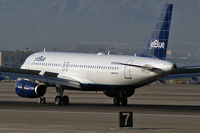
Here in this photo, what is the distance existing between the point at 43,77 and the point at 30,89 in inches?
76.2

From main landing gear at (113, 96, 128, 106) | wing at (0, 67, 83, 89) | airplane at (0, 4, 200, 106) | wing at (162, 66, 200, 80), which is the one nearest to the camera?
airplane at (0, 4, 200, 106)

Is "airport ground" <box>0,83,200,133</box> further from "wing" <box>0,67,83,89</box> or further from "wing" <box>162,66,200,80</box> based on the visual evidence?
"wing" <box>162,66,200,80</box>

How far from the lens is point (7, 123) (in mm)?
39688

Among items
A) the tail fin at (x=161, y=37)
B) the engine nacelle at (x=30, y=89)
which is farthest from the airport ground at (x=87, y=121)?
the tail fin at (x=161, y=37)


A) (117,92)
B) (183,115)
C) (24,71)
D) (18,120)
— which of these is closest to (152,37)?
(117,92)

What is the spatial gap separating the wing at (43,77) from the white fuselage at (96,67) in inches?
27.8

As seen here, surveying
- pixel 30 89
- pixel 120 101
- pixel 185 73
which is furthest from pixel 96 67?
pixel 185 73

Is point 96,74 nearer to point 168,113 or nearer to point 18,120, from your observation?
→ point 168,113

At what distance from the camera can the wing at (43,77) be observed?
60281 mm

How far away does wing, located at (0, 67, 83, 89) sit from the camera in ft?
198

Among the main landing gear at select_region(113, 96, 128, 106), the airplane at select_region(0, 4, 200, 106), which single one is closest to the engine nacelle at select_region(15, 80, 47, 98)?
the airplane at select_region(0, 4, 200, 106)

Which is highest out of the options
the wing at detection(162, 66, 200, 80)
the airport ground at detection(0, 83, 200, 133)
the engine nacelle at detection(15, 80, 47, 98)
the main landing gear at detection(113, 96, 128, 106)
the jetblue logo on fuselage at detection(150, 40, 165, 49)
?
the jetblue logo on fuselage at detection(150, 40, 165, 49)

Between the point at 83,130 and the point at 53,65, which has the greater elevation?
the point at 53,65

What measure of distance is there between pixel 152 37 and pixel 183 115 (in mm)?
17332
